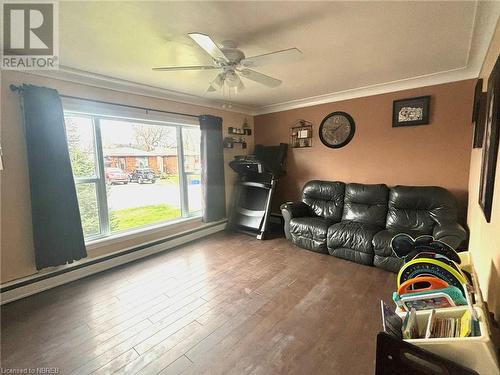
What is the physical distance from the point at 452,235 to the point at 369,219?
0.97 metres

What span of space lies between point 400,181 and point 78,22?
157 inches

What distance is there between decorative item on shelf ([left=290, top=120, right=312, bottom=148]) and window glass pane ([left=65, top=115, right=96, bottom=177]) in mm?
3175

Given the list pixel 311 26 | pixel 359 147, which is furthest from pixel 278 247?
pixel 311 26

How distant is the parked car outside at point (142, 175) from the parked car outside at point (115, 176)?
0.10 metres

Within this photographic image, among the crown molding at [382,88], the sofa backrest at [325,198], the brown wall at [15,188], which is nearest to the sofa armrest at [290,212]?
the sofa backrest at [325,198]

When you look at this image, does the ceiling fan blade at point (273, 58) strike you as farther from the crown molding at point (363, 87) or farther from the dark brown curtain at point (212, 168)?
the dark brown curtain at point (212, 168)

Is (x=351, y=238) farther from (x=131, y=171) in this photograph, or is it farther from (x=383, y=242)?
(x=131, y=171)

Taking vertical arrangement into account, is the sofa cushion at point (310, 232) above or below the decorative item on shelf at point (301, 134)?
below

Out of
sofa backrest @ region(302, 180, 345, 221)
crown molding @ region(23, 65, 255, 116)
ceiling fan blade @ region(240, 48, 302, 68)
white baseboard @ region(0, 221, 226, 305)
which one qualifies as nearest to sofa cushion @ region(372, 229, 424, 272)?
sofa backrest @ region(302, 180, 345, 221)

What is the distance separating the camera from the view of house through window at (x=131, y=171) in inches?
111

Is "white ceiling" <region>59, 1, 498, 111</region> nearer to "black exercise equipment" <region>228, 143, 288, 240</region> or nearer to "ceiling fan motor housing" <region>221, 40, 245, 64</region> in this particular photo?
"ceiling fan motor housing" <region>221, 40, 245, 64</region>

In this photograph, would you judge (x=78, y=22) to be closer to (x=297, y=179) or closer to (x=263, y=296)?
(x=263, y=296)

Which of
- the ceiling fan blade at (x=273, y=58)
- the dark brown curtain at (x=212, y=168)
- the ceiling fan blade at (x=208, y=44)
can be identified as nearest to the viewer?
the ceiling fan blade at (x=208, y=44)

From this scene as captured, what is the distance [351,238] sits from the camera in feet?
9.47
